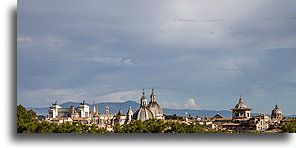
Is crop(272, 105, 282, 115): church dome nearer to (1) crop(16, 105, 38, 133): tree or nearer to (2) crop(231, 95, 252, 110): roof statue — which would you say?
(2) crop(231, 95, 252, 110): roof statue

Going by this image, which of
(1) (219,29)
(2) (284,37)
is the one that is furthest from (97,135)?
(2) (284,37)

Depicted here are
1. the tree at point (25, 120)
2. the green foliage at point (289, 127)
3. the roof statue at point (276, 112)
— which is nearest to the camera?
the green foliage at point (289, 127)

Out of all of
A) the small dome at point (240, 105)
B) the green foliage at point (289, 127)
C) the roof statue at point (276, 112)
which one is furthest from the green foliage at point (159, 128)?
the green foliage at point (289, 127)

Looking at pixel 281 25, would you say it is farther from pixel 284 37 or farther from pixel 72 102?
pixel 72 102

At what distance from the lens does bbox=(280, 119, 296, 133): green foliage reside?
342 inches

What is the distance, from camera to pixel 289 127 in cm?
887

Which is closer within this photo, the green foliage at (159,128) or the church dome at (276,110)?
the church dome at (276,110)

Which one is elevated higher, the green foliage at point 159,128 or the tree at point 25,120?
the tree at point 25,120

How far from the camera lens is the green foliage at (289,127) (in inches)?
342

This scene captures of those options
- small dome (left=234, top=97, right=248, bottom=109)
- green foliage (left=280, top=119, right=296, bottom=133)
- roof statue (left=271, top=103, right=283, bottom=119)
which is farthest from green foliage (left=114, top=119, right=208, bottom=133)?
green foliage (left=280, top=119, right=296, bottom=133)

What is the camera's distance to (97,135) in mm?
8633

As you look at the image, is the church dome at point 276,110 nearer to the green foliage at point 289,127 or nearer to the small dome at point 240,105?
the green foliage at point 289,127

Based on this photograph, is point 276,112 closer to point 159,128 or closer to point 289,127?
point 289,127

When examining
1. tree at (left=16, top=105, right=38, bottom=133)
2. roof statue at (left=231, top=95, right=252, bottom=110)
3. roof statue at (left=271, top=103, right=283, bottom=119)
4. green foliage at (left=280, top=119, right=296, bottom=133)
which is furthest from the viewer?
roof statue at (left=231, top=95, right=252, bottom=110)
